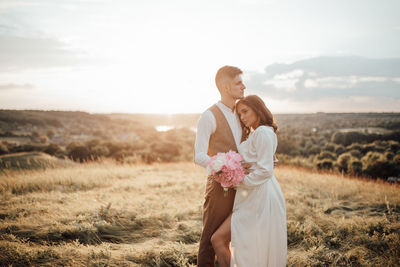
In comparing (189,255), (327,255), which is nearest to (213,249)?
(189,255)

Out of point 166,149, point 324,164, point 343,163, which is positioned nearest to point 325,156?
point 324,164

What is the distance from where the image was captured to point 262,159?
258 centimetres

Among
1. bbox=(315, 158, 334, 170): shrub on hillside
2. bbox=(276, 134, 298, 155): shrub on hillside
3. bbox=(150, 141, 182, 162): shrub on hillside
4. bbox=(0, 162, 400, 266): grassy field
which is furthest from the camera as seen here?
bbox=(276, 134, 298, 155): shrub on hillside

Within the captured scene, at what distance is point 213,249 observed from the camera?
3.04 metres

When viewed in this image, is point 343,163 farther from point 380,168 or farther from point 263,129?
point 263,129

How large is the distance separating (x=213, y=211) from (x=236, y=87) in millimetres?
1499

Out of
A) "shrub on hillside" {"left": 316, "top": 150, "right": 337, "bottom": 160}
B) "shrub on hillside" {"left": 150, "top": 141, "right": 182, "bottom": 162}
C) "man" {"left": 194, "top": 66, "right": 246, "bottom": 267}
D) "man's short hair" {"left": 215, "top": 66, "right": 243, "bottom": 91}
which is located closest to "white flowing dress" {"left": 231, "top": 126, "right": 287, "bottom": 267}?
"man" {"left": 194, "top": 66, "right": 246, "bottom": 267}

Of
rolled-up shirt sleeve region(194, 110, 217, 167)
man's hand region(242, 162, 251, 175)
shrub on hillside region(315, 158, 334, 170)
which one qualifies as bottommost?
shrub on hillside region(315, 158, 334, 170)

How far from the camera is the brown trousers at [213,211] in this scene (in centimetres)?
292

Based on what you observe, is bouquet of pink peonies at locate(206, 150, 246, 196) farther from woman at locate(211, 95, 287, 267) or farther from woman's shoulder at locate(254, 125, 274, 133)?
woman's shoulder at locate(254, 125, 274, 133)

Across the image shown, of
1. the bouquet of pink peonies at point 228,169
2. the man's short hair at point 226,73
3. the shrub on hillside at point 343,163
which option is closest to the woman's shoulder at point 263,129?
the bouquet of pink peonies at point 228,169

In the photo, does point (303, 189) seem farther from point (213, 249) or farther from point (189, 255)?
point (213, 249)

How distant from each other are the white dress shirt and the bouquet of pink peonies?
0.80 ft

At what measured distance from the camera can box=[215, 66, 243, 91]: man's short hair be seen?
119 inches
